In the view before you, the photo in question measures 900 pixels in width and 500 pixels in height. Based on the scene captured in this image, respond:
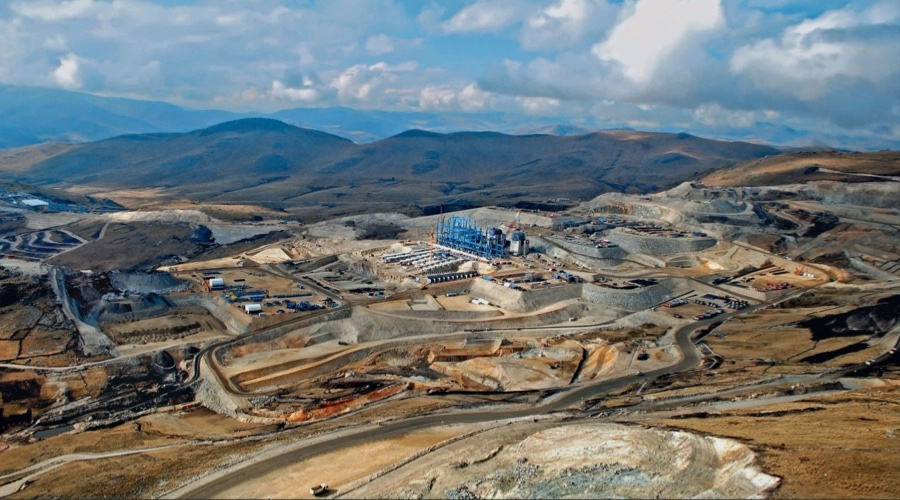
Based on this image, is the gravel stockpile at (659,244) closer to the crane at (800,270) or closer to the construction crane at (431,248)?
the crane at (800,270)

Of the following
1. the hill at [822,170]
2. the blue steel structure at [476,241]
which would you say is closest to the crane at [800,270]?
the blue steel structure at [476,241]

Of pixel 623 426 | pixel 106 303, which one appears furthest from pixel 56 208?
pixel 623 426

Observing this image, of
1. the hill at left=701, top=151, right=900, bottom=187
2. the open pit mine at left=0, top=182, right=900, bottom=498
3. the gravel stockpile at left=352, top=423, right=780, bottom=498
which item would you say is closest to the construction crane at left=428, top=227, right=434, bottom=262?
the open pit mine at left=0, top=182, right=900, bottom=498

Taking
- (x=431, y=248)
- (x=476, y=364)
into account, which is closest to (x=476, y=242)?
(x=431, y=248)

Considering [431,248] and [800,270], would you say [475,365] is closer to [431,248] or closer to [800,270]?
[431,248]

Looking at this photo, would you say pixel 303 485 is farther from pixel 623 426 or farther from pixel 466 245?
pixel 466 245

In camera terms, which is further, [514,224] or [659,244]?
[514,224]
